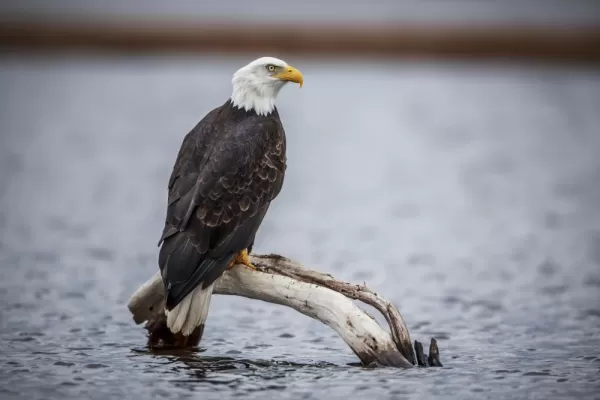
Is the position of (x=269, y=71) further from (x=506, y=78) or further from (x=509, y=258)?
(x=506, y=78)

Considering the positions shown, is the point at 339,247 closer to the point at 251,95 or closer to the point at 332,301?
the point at 251,95

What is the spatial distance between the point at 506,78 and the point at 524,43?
3479 mm

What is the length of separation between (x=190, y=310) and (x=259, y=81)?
5.37 ft

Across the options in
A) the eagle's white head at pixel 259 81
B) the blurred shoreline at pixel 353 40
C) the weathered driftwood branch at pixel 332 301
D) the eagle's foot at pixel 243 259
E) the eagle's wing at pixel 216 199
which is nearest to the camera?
the weathered driftwood branch at pixel 332 301

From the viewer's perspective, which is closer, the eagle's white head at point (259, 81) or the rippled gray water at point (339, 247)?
the rippled gray water at point (339, 247)

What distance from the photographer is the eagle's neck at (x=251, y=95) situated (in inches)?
333

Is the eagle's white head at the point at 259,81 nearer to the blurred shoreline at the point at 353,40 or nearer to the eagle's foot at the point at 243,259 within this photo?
the eagle's foot at the point at 243,259

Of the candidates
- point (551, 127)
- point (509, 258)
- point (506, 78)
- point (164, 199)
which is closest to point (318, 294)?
point (509, 258)

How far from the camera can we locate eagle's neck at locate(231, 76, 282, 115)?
27.8 feet

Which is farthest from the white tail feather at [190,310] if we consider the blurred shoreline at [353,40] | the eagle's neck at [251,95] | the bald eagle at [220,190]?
the blurred shoreline at [353,40]

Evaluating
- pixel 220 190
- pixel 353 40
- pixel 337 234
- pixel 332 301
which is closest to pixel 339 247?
pixel 337 234

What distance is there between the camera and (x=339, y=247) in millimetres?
13180

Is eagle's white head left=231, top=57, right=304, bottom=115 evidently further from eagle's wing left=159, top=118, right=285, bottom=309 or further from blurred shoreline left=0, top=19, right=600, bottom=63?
blurred shoreline left=0, top=19, right=600, bottom=63

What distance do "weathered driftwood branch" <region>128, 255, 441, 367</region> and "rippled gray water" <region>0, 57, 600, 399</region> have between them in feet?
0.52
